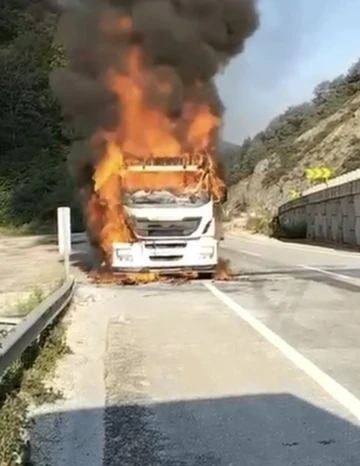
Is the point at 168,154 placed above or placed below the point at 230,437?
above

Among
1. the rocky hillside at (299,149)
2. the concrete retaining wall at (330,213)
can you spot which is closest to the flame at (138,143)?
the concrete retaining wall at (330,213)

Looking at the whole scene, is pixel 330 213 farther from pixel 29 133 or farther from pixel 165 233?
pixel 29 133

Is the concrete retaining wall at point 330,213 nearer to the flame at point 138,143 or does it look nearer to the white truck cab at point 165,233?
the flame at point 138,143

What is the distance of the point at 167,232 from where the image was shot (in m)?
17.5

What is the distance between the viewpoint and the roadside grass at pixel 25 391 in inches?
207

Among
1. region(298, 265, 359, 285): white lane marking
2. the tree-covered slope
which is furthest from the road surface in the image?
the tree-covered slope

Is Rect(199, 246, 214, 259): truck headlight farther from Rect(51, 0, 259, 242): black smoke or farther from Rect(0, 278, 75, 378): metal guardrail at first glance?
Rect(0, 278, 75, 378): metal guardrail

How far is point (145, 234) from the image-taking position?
17.6 metres

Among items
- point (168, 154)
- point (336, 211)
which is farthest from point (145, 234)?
point (336, 211)

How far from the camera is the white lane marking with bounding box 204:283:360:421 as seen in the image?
6523 millimetres

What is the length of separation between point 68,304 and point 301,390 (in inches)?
261

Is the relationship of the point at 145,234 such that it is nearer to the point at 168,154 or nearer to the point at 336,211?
the point at 168,154

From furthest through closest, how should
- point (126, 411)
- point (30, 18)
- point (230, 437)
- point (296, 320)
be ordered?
point (30, 18), point (296, 320), point (126, 411), point (230, 437)

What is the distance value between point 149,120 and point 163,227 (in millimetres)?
3670
